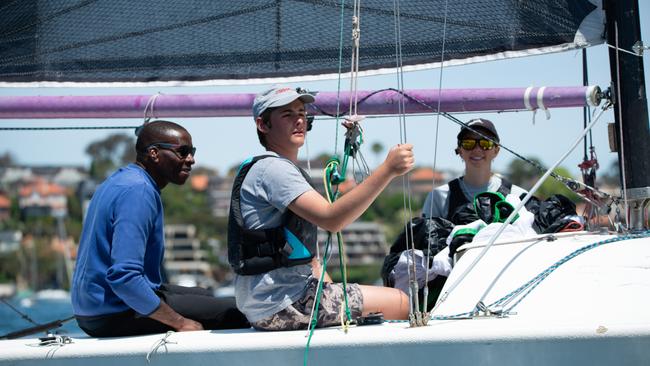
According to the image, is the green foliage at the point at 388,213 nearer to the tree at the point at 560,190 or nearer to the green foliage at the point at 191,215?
the green foliage at the point at 191,215

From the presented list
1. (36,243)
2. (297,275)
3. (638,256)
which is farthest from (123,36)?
(36,243)

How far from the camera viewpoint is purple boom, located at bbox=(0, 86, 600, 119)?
409 centimetres

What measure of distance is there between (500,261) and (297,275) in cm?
67

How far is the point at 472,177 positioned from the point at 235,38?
1.17 meters

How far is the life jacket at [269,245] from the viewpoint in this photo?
2936 mm

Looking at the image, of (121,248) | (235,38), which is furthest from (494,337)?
(235,38)

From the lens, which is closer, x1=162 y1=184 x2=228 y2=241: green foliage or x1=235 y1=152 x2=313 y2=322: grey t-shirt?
x1=235 y1=152 x2=313 y2=322: grey t-shirt

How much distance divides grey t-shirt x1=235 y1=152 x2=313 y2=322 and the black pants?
0.33 metres

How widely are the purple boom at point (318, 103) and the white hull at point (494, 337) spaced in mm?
1089

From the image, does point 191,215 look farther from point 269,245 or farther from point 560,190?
point 269,245

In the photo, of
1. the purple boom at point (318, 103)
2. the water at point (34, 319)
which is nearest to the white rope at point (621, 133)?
the purple boom at point (318, 103)

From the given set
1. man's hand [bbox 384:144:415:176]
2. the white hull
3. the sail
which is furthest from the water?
man's hand [bbox 384:144:415:176]

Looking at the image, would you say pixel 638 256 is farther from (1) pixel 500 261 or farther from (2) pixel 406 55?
(2) pixel 406 55

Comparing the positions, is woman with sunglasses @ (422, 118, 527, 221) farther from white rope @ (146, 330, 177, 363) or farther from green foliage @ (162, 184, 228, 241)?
green foliage @ (162, 184, 228, 241)
